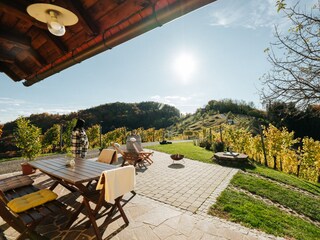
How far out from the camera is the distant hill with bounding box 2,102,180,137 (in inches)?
1067

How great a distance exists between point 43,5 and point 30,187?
128 inches

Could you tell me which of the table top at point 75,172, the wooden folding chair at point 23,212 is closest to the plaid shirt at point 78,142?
the table top at point 75,172

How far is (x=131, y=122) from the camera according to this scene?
135 ft

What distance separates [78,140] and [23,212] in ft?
9.63

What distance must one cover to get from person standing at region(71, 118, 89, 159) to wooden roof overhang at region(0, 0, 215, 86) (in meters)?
2.08

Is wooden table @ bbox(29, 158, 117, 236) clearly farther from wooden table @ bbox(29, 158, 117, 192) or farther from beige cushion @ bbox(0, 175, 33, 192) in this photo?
beige cushion @ bbox(0, 175, 33, 192)

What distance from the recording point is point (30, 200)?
2846 mm

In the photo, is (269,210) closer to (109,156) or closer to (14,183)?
(109,156)

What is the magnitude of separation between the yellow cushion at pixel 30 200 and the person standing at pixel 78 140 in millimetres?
2293

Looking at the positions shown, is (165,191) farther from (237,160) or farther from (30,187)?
(237,160)

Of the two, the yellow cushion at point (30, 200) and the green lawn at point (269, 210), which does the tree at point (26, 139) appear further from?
the green lawn at point (269, 210)

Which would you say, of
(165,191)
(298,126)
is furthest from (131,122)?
(165,191)

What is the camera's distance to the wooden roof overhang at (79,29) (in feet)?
5.49

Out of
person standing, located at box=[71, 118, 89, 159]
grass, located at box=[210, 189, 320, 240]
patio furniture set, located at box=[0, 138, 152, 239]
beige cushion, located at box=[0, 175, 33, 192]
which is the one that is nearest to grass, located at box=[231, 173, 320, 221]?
grass, located at box=[210, 189, 320, 240]
